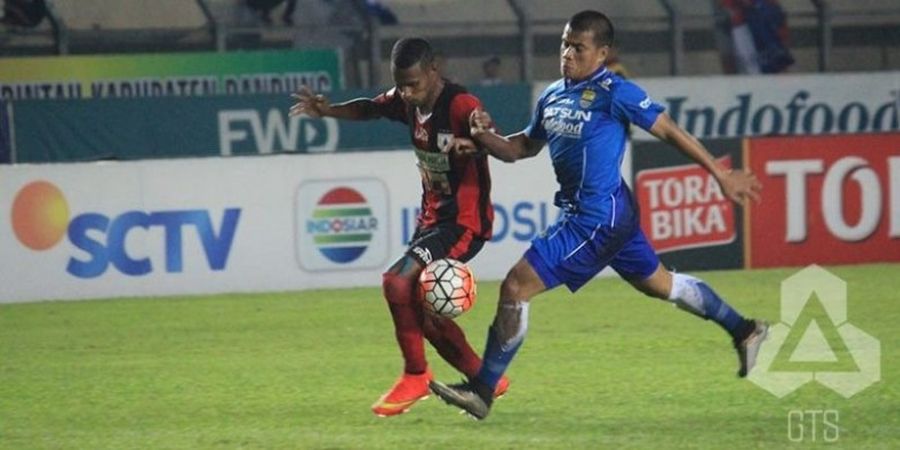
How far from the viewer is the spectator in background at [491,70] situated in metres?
21.3

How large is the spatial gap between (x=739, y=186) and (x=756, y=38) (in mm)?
14238

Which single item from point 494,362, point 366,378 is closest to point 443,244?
point 494,362

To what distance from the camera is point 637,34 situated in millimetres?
21984

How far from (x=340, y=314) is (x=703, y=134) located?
806 centimetres

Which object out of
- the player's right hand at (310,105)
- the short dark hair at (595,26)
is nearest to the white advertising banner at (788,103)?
the player's right hand at (310,105)

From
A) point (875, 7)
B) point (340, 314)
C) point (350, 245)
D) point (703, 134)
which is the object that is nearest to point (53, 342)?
point (340, 314)

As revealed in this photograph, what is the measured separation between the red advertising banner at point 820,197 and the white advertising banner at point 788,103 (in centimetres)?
403

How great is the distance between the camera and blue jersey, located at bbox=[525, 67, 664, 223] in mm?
8703

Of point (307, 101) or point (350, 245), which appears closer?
point (307, 101)

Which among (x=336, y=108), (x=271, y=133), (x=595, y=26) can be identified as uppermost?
(x=595, y=26)

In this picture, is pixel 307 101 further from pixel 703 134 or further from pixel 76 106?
pixel 703 134

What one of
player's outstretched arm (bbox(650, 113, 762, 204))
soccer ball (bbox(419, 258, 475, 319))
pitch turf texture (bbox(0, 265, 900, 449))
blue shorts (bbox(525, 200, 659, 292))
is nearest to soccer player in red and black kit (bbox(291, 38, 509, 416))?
soccer ball (bbox(419, 258, 475, 319))

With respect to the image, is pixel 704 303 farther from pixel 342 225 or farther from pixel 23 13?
pixel 23 13

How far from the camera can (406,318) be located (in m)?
9.23
